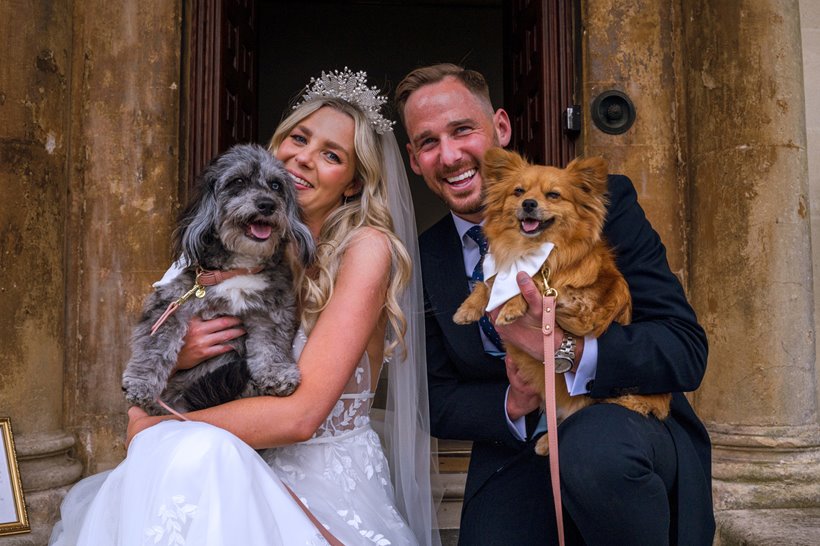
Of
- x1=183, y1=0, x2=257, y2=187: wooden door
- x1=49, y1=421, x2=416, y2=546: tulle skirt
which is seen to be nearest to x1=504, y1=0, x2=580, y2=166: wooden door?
x1=183, y1=0, x2=257, y2=187: wooden door

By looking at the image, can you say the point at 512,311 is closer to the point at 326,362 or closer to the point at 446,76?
the point at 326,362

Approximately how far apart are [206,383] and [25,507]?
6.03 ft

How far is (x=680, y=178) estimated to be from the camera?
4.04 metres

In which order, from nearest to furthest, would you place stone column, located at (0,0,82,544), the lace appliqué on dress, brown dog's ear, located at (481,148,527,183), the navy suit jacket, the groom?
the lace appliqué on dress → the groom → the navy suit jacket → brown dog's ear, located at (481,148,527,183) → stone column, located at (0,0,82,544)

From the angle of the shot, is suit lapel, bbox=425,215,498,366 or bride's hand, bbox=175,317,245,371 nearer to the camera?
bride's hand, bbox=175,317,245,371

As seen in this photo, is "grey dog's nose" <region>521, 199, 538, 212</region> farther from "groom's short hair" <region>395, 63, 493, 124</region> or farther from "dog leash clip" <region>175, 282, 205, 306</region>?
"dog leash clip" <region>175, 282, 205, 306</region>

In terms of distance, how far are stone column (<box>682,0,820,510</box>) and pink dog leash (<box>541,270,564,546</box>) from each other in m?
2.00

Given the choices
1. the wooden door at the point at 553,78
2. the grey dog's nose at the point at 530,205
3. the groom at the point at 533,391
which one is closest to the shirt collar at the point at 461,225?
the groom at the point at 533,391

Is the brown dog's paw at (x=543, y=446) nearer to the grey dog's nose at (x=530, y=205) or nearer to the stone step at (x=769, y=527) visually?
the grey dog's nose at (x=530, y=205)

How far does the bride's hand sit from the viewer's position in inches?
89.1

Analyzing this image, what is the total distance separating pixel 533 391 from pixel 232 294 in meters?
1.05

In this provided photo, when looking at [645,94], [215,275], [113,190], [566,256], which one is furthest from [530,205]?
[113,190]

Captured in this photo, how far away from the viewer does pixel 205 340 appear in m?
2.27

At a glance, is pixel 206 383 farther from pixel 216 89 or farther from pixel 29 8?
pixel 29 8
